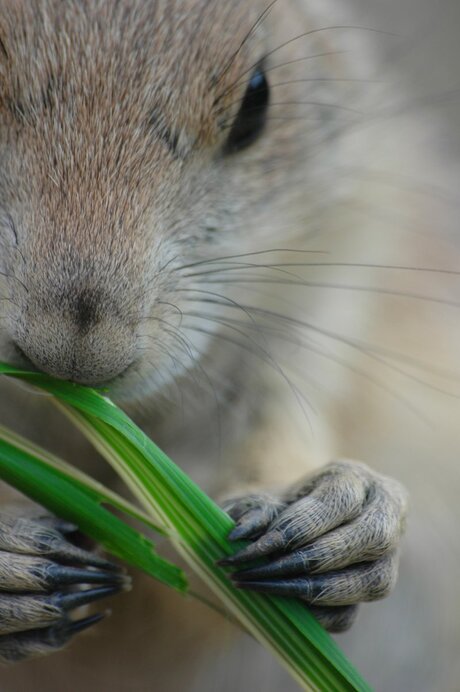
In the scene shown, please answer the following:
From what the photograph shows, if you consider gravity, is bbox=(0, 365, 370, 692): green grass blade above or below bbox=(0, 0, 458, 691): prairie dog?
below

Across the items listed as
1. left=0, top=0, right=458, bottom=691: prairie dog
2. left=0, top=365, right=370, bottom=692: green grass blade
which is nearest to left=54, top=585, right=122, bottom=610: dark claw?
left=0, top=365, right=370, bottom=692: green grass blade

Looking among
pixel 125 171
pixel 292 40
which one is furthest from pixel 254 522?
pixel 292 40

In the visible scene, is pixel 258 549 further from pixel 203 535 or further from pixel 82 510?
pixel 82 510

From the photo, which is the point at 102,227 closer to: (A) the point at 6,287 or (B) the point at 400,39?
(A) the point at 6,287

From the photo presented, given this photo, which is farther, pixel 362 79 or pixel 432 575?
pixel 432 575

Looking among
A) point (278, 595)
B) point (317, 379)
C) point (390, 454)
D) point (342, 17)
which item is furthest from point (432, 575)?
point (342, 17)

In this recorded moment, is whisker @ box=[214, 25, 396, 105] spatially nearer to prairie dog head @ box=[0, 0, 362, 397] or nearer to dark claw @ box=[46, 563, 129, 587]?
prairie dog head @ box=[0, 0, 362, 397]
